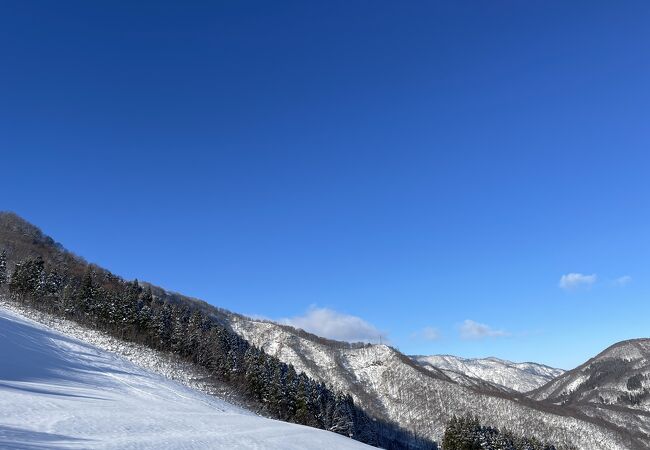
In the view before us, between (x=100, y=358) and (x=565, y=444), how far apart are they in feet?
515

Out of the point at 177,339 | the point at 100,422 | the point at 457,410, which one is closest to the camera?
the point at 100,422

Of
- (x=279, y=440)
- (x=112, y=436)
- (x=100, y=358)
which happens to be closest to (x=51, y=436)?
(x=112, y=436)

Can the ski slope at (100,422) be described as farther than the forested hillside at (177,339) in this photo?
No

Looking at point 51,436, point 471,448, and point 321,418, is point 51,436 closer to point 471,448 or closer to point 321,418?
point 321,418

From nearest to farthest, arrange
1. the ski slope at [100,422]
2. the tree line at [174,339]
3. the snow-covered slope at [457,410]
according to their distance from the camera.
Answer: the ski slope at [100,422] → the tree line at [174,339] → the snow-covered slope at [457,410]

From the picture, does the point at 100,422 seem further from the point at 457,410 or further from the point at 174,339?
the point at 457,410

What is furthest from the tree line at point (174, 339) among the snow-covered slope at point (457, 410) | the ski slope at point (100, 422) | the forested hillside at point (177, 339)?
the snow-covered slope at point (457, 410)

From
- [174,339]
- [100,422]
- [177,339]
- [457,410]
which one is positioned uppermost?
[100,422]

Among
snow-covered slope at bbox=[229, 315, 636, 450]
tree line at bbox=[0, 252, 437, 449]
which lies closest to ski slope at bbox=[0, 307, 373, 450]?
tree line at bbox=[0, 252, 437, 449]

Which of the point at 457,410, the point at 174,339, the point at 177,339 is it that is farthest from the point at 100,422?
the point at 457,410

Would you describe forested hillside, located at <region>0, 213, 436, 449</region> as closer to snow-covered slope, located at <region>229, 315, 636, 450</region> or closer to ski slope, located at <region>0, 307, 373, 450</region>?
ski slope, located at <region>0, 307, 373, 450</region>

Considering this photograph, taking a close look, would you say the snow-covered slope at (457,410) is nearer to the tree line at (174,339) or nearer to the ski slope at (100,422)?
the tree line at (174,339)

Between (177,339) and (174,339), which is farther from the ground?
(177,339)

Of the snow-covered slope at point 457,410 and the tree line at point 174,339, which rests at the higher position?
the tree line at point 174,339
